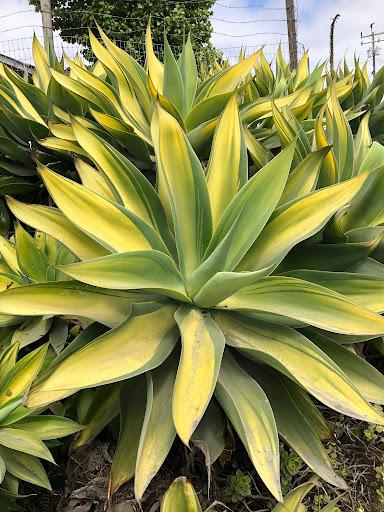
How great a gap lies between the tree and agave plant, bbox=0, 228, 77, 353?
32.3 ft

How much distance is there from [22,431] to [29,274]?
1.77ft

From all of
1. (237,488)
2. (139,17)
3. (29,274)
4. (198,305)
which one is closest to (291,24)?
(139,17)

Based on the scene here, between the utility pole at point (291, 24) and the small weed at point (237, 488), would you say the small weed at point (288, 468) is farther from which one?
the utility pole at point (291, 24)

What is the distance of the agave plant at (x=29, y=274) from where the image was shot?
1.52 m

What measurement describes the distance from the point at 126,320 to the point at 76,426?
1.13 ft

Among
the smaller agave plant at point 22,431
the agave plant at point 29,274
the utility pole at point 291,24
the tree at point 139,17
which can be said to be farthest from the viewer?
the tree at point 139,17

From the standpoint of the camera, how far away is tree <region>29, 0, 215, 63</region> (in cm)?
1102

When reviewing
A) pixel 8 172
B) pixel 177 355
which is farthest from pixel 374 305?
pixel 8 172

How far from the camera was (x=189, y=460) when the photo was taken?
127 cm

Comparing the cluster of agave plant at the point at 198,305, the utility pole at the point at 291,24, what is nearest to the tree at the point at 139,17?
the utility pole at the point at 291,24

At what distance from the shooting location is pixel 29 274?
162 cm

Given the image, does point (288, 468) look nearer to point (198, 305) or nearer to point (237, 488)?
point (237, 488)

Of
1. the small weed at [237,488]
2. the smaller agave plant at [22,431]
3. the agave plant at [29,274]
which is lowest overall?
the small weed at [237,488]

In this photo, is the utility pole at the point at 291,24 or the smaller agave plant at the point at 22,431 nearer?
the smaller agave plant at the point at 22,431
